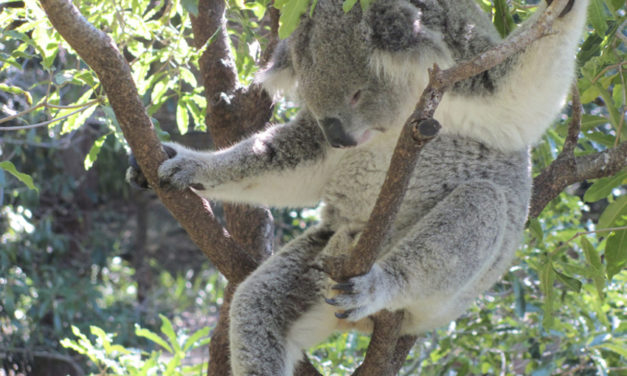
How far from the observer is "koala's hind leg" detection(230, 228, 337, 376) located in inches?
92.8

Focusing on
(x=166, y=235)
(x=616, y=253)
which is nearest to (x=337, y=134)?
(x=616, y=253)

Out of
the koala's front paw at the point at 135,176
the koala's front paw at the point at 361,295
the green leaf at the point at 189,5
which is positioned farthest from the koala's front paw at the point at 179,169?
the koala's front paw at the point at 361,295

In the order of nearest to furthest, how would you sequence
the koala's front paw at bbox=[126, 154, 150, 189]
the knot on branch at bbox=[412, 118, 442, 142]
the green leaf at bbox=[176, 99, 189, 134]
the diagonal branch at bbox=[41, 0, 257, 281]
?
the knot on branch at bbox=[412, 118, 442, 142] → the diagonal branch at bbox=[41, 0, 257, 281] → the koala's front paw at bbox=[126, 154, 150, 189] → the green leaf at bbox=[176, 99, 189, 134]

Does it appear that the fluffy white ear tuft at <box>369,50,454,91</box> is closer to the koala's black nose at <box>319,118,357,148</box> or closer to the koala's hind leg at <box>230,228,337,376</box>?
the koala's black nose at <box>319,118,357,148</box>

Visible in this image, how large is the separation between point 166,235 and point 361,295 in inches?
272

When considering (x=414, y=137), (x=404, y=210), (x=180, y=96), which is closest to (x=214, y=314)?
(x=180, y=96)

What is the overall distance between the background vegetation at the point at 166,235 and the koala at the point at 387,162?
199mm

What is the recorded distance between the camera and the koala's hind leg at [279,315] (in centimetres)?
236

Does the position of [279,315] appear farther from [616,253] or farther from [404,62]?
[616,253]

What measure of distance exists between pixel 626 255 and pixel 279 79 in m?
1.40

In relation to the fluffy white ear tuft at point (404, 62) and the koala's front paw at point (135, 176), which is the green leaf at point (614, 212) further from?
the koala's front paw at point (135, 176)

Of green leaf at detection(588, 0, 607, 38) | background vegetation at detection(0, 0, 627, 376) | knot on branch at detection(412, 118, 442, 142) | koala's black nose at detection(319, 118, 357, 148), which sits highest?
green leaf at detection(588, 0, 607, 38)

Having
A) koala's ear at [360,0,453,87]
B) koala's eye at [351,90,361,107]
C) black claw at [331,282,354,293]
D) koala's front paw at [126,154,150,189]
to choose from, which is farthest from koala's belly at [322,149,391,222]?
koala's front paw at [126,154,150,189]

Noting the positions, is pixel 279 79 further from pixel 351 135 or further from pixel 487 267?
pixel 487 267
